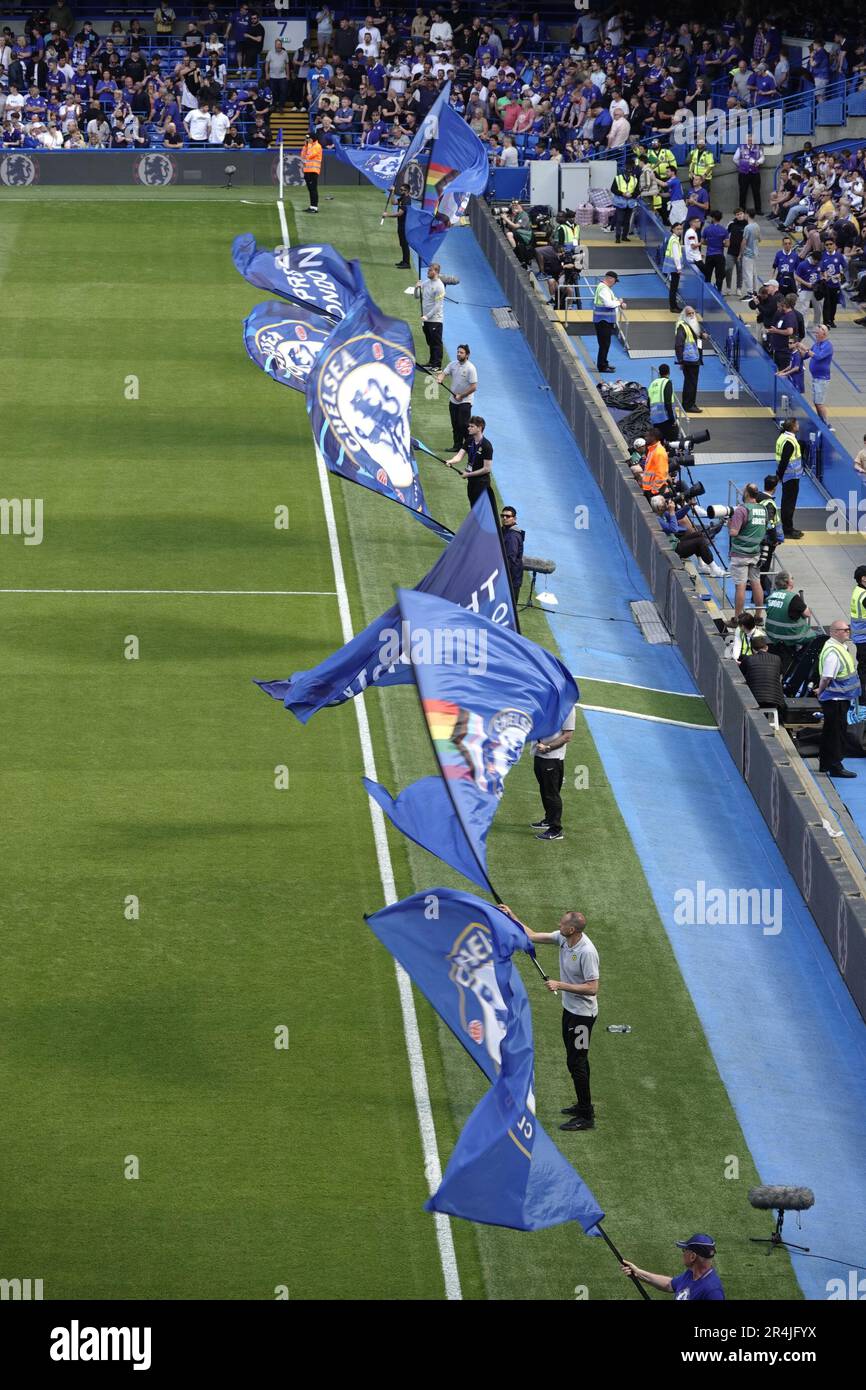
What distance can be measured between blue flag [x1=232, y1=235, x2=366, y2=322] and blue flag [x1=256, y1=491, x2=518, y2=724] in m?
10.6

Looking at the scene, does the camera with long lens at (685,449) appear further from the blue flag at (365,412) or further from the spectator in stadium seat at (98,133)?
the spectator in stadium seat at (98,133)

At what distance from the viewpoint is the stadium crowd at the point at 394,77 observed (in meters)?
52.3

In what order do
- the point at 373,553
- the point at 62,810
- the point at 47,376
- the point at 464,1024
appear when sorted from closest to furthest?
the point at 464,1024, the point at 62,810, the point at 373,553, the point at 47,376

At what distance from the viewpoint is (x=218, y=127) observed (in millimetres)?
52125

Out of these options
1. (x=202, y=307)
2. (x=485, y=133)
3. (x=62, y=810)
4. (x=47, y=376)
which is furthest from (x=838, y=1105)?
(x=485, y=133)

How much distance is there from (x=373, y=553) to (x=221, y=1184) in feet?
49.2

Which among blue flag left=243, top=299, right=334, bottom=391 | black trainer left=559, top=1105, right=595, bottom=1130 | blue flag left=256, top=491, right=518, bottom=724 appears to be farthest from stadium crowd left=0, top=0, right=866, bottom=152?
black trainer left=559, top=1105, right=595, bottom=1130

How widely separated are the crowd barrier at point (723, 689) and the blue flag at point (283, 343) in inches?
202

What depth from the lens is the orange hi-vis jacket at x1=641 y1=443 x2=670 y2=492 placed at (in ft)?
101

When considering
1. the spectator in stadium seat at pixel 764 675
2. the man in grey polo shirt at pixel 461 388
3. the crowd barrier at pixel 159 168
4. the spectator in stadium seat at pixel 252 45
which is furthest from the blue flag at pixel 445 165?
the spectator in stadium seat at pixel 252 45

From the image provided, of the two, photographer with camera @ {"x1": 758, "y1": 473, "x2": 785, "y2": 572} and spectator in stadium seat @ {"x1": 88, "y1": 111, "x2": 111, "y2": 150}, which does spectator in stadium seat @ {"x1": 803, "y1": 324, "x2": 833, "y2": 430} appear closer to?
photographer with camera @ {"x1": 758, "y1": 473, "x2": 785, "y2": 572}

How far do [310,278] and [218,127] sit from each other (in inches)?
908

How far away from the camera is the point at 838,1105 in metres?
18.3
